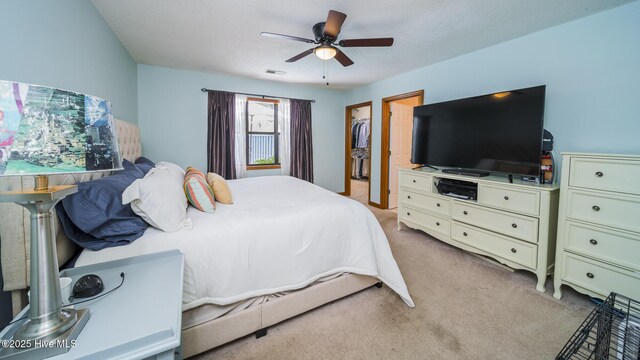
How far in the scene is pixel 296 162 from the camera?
470 cm

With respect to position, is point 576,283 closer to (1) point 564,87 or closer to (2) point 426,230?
(2) point 426,230

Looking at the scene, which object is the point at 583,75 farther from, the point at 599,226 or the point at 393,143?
the point at 393,143

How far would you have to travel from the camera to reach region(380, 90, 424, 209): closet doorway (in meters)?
4.32

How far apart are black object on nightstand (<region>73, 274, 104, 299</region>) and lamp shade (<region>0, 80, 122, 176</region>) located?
497mm

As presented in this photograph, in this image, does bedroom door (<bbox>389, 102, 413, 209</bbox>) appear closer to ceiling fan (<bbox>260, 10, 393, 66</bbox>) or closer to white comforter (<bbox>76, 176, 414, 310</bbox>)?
ceiling fan (<bbox>260, 10, 393, 66</bbox>)

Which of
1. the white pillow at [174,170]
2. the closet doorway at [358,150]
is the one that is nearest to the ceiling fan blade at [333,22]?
the white pillow at [174,170]

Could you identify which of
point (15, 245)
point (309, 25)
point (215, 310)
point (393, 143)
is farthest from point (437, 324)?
point (393, 143)

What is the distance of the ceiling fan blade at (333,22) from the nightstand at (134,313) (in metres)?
1.89

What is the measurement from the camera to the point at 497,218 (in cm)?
233

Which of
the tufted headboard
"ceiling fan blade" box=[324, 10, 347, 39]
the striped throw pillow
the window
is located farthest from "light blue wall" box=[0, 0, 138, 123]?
the window

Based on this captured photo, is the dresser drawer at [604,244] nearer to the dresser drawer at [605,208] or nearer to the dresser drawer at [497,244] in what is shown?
the dresser drawer at [605,208]

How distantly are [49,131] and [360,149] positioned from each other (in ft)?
24.0

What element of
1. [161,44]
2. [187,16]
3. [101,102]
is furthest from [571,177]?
[161,44]

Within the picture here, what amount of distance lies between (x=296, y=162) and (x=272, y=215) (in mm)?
3133
